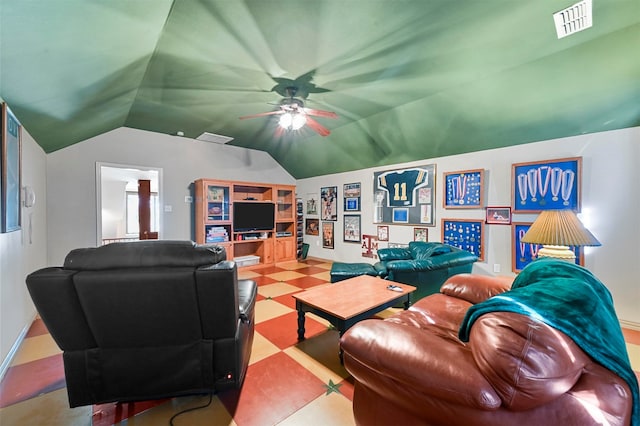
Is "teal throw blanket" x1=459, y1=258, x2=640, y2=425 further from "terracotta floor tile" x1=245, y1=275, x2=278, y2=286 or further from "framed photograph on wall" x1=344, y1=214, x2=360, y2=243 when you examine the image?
"framed photograph on wall" x1=344, y1=214, x2=360, y2=243

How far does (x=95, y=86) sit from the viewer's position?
2.38 meters

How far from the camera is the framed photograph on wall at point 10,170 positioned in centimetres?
182

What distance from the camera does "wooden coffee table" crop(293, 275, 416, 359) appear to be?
6.56ft

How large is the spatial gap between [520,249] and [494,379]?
3.34m

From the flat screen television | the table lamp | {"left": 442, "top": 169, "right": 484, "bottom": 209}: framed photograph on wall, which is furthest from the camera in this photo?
the flat screen television

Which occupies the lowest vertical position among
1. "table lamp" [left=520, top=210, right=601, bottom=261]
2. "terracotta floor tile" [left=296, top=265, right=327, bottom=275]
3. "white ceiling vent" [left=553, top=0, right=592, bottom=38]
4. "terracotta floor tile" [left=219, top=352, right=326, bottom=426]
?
"terracotta floor tile" [left=219, top=352, right=326, bottom=426]

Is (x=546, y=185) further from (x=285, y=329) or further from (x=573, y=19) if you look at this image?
(x=285, y=329)

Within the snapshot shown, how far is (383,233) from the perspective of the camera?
5.03 meters

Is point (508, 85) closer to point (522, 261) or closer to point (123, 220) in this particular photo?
point (522, 261)

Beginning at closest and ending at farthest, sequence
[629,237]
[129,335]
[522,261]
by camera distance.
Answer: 1. [129,335]
2. [629,237]
3. [522,261]

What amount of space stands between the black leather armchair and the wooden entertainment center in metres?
3.60

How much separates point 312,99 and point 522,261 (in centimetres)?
361

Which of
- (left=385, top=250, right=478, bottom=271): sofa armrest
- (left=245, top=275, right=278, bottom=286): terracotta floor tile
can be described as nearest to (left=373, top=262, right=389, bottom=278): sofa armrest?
(left=385, top=250, right=478, bottom=271): sofa armrest

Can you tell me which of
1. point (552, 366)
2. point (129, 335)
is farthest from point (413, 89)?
point (129, 335)
